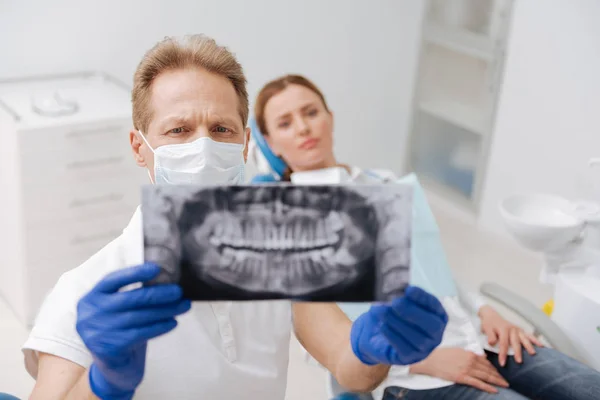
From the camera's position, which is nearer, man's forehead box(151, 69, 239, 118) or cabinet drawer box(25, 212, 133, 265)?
man's forehead box(151, 69, 239, 118)

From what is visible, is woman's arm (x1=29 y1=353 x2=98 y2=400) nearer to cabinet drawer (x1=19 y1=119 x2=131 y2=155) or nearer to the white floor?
the white floor

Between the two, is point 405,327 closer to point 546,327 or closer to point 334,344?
point 334,344

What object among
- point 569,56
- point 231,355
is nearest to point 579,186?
point 569,56

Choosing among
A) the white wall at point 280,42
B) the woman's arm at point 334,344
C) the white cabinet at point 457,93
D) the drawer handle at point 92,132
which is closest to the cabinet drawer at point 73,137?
the drawer handle at point 92,132

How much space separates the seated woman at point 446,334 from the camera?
2.15m

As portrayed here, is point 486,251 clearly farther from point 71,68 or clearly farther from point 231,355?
point 231,355

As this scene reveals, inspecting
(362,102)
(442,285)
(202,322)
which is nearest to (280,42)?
(362,102)

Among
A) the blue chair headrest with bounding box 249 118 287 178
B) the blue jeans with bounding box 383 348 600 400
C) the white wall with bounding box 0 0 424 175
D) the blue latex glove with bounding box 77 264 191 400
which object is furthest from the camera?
the white wall with bounding box 0 0 424 175

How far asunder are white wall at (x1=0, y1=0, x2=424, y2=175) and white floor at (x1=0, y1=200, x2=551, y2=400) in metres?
0.69

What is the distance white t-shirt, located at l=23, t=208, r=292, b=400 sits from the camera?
1495 mm

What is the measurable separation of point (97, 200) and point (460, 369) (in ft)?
5.82

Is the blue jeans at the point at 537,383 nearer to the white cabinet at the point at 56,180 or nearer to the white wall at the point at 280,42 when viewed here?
the white cabinet at the point at 56,180

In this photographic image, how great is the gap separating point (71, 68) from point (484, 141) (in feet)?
6.95

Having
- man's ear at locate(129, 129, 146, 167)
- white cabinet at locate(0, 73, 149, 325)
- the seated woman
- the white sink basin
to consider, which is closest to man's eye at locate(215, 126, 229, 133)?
man's ear at locate(129, 129, 146, 167)
